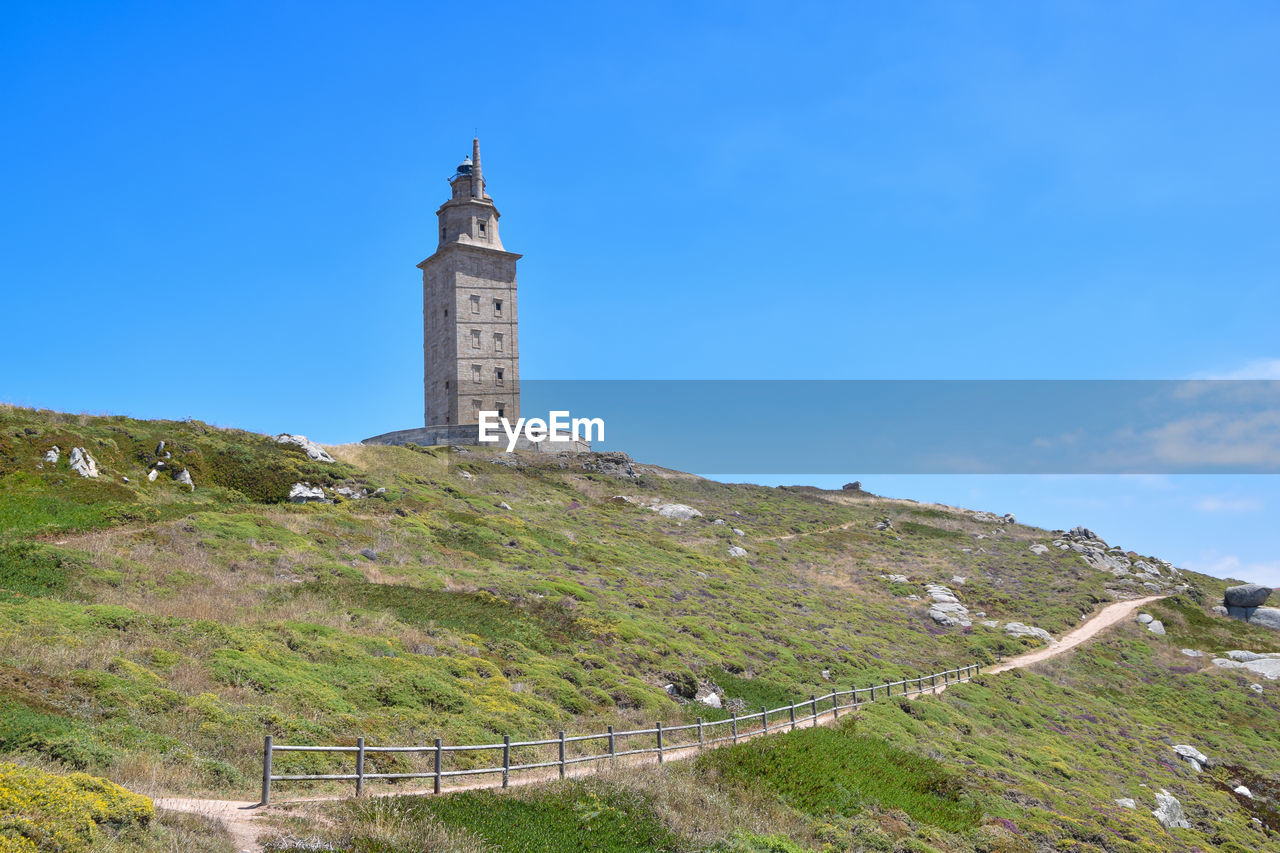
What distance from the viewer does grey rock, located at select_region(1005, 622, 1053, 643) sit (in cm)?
5444

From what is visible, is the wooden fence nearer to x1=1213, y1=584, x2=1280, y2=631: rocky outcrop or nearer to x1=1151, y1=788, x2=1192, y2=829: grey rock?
x1=1151, y1=788, x2=1192, y2=829: grey rock

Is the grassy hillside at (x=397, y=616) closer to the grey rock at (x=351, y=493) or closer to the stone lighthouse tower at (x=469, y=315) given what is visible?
the grey rock at (x=351, y=493)

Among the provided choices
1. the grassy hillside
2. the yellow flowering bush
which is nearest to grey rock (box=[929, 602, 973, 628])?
the grassy hillside

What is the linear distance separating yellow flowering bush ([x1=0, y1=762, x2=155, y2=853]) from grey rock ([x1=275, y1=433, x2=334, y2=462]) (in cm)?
4346

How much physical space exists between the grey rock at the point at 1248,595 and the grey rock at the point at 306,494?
7071 centimetres

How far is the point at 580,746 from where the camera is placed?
73.0 ft

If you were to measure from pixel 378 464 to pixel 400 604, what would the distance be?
31.2 m

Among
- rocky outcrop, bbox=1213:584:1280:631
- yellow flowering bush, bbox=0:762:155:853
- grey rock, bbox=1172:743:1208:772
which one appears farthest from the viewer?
rocky outcrop, bbox=1213:584:1280:631

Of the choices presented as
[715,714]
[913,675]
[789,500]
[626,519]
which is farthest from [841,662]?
[789,500]

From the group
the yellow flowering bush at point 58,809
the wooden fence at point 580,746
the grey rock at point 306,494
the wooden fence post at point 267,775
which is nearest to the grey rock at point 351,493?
the grey rock at point 306,494

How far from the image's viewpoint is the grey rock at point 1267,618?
66.1m

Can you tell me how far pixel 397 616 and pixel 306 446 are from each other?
95.2ft

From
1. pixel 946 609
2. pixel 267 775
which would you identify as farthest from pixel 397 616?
pixel 946 609

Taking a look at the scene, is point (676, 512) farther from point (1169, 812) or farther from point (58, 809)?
point (58, 809)
